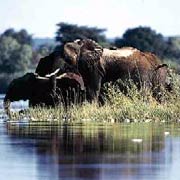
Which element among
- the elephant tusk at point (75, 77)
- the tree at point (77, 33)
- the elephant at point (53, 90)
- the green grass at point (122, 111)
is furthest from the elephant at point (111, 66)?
the tree at point (77, 33)

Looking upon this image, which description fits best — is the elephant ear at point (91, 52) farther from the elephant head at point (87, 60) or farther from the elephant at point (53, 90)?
the elephant at point (53, 90)

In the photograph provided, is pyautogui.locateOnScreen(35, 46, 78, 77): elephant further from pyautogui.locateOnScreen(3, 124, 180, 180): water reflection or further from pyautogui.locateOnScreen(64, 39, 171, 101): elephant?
pyautogui.locateOnScreen(3, 124, 180, 180): water reflection

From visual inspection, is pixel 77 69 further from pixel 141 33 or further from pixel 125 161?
pixel 141 33

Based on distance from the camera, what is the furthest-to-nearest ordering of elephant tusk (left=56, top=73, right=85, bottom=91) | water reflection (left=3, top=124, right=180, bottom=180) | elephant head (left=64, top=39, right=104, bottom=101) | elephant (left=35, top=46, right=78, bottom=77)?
1. elephant head (left=64, top=39, right=104, bottom=101)
2. elephant (left=35, top=46, right=78, bottom=77)
3. elephant tusk (left=56, top=73, right=85, bottom=91)
4. water reflection (left=3, top=124, right=180, bottom=180)

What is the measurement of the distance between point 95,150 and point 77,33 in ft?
254

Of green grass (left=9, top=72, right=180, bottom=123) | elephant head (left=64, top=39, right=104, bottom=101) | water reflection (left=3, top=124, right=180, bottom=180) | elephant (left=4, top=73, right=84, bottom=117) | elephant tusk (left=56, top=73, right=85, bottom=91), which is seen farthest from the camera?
elephant head (left=64, top=39, right=104, bottom=101)

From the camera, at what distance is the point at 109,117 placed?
36906 mm

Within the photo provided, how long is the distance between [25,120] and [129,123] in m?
3.79

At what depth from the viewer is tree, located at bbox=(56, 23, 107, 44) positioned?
10131 centimetres

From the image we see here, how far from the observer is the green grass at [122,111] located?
36.6m

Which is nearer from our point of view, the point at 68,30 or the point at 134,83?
the point at 134,83

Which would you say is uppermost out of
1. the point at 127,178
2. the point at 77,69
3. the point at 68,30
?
the point at 68,30

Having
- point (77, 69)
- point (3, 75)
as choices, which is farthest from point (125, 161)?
point (3, 75)

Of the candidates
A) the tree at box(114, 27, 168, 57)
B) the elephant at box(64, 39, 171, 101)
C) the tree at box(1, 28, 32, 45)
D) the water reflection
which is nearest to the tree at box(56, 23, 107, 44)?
the tree at box(114, 27, 168, 57)
